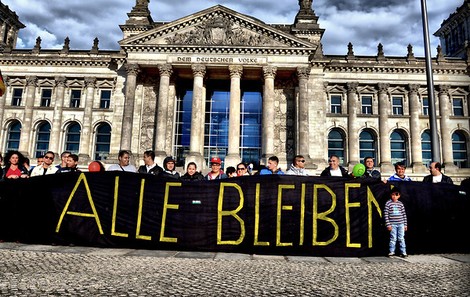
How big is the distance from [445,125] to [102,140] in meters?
36.9

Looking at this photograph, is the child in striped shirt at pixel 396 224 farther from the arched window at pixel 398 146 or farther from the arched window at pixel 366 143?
the arched window at pixel 398 146

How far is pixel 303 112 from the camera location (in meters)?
30.9

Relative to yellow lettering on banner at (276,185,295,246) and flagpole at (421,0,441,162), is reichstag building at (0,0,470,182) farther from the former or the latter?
yellow lettering on banner at (276,185,295,246)

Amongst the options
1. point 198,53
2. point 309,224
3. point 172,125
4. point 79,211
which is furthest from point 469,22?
point 79,211

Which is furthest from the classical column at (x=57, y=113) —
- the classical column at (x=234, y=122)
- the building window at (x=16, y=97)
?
the classical column at (x=234, y=122)

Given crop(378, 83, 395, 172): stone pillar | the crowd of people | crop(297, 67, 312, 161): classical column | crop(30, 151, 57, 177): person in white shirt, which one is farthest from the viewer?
crop(378, 83, 395, 172): stone pillar

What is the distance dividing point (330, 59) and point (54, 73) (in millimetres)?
30337

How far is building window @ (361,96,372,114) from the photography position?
36438 millimetres

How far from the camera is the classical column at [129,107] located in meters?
30.4

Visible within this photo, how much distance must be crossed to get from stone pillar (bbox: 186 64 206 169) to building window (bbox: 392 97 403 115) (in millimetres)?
21055

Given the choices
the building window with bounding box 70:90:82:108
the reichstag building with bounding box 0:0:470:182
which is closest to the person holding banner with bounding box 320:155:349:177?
the reichstag building with bounding box 0:0:470:182

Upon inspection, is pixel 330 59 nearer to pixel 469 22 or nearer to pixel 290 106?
pixel 290 106

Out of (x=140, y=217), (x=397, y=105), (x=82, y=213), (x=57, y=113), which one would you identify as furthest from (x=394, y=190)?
(x=57, y=113)

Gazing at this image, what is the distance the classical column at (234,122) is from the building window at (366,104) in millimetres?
14485
